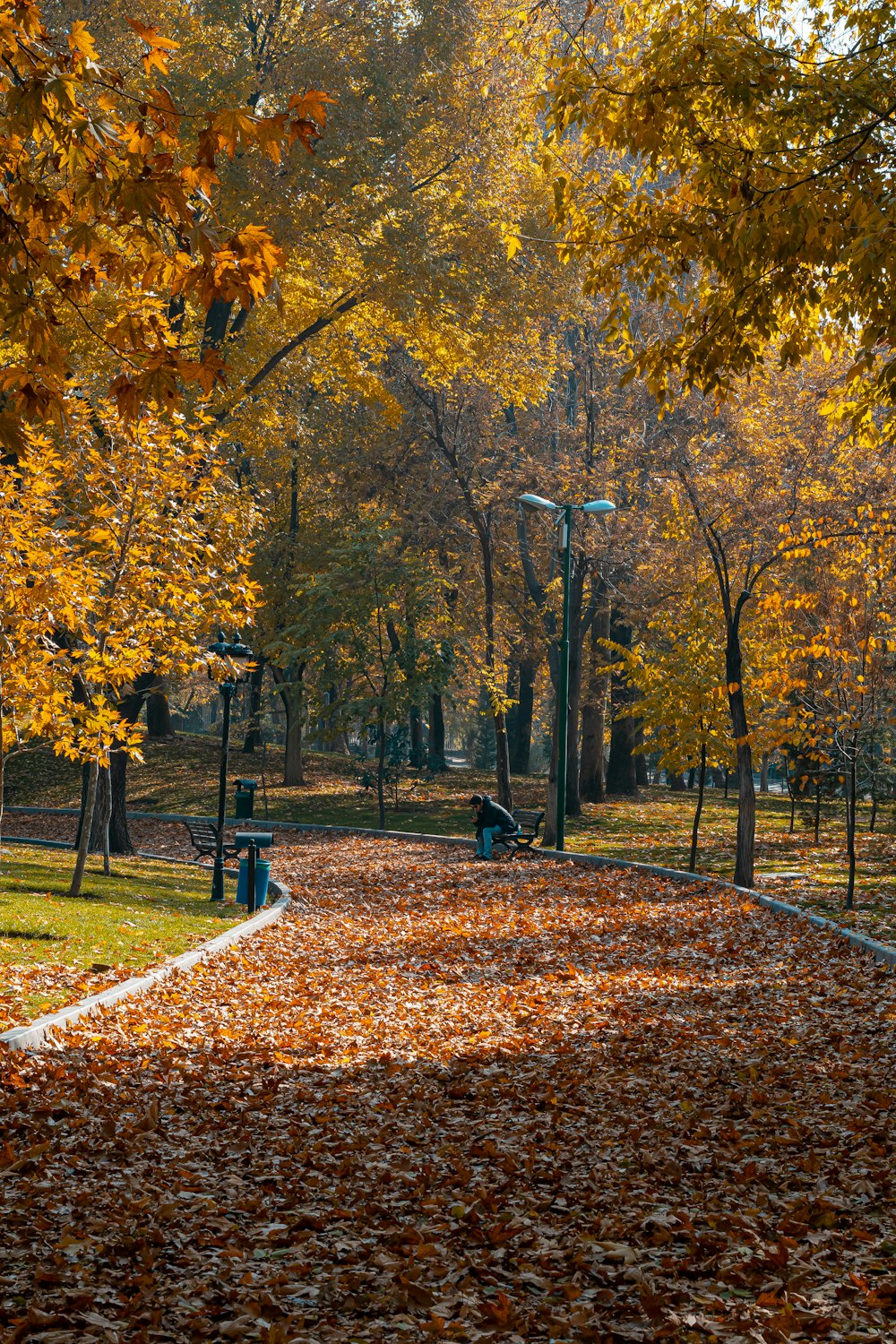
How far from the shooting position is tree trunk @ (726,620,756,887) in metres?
16.7

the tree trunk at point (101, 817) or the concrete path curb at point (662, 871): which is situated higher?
the tree trunk at point (101, 817)

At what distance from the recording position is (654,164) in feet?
26.0

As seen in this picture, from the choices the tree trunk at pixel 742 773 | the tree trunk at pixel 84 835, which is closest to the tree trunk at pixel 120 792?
the tree trunk at pixel 84 835

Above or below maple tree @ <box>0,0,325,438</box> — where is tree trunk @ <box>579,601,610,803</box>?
below

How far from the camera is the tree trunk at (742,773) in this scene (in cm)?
1669

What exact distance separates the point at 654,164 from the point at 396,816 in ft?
77.8

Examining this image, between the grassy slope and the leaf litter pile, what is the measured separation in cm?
648

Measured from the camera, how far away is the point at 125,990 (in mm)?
9297

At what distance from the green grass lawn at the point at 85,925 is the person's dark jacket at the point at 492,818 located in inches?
208

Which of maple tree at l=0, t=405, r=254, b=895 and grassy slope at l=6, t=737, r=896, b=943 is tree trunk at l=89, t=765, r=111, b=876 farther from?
grassy slope at l=6, t=737, r=896, b=943

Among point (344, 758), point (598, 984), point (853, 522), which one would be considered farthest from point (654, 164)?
point (344, 758)

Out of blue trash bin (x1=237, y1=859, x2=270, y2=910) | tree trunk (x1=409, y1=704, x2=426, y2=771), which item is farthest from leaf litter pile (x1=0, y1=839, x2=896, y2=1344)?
tree trunk (x1=409, y1=704, x2=426, y2=771)

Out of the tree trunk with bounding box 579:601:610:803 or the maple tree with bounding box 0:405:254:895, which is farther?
the tree trunk with bounding box 579:601:610:803

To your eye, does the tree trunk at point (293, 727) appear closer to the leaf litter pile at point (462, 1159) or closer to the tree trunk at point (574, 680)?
the tree trunk at point (574, 680)
